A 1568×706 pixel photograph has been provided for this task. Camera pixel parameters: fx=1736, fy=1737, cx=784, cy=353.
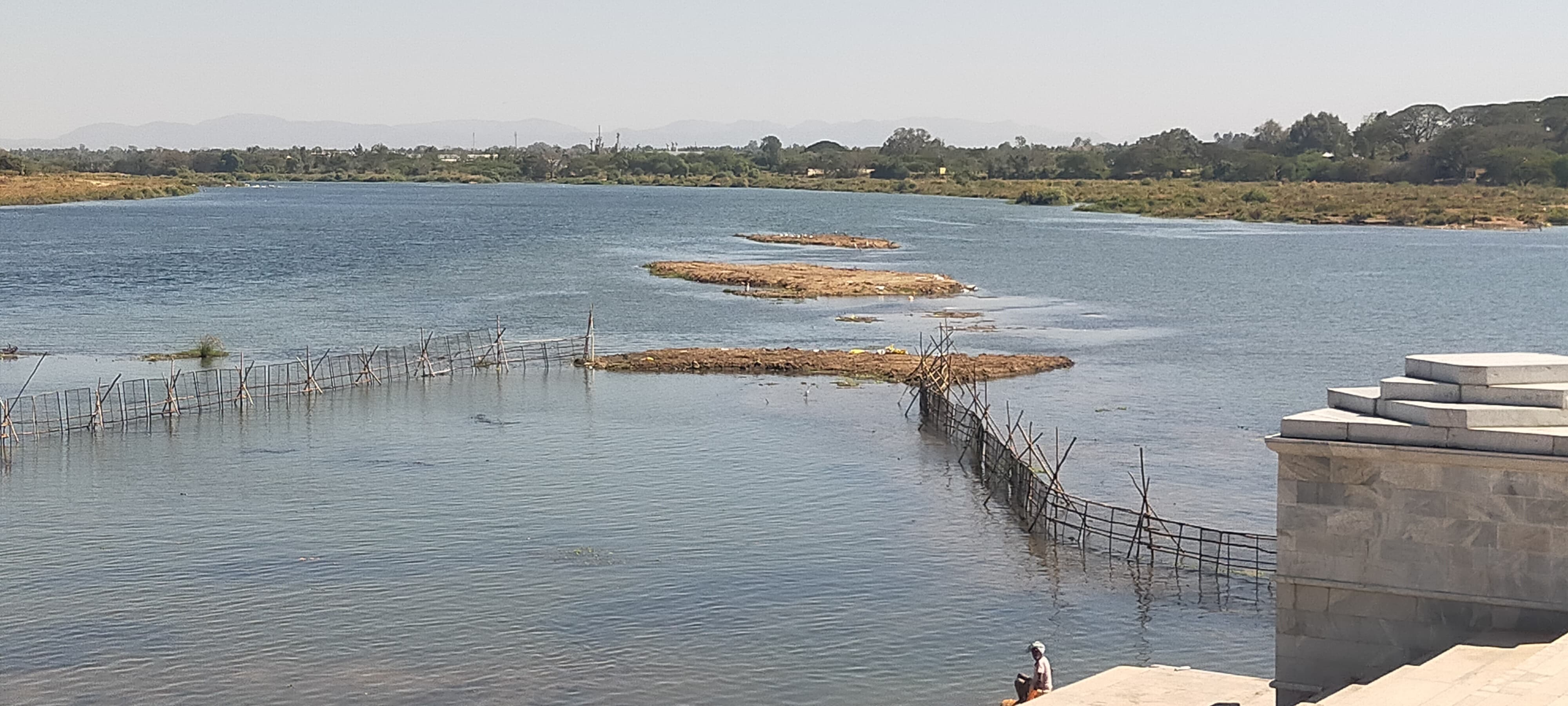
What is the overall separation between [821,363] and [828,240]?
6756 cm

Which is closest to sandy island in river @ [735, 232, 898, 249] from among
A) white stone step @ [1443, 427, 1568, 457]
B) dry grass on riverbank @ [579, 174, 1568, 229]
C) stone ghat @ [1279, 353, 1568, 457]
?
dry grass on riverbank @ [579, 174, 1568, 229]

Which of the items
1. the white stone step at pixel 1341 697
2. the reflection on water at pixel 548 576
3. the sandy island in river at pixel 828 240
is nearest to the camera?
the white stone step at pixel 1341 697

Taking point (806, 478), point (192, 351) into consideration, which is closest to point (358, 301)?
Result: point (192, 351)

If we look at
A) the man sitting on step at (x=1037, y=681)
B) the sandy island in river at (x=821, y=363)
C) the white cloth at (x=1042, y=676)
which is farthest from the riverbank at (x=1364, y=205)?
the white cloth at (x=1042, y=676)

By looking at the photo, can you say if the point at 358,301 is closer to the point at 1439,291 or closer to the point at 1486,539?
the point at 1439,291

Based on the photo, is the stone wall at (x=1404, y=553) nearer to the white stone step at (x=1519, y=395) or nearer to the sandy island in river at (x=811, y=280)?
the white stone step at (x=1519, y=395)

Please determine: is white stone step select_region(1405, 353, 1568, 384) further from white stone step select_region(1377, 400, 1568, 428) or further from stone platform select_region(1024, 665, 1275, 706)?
stone platform select_region(1024, 665, 1275, 706)

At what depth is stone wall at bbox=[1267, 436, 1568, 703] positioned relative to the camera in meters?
18.1

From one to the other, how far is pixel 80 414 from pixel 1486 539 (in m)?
39.4

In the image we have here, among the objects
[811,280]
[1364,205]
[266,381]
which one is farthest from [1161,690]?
[1364,205]

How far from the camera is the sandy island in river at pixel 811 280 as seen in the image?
84.5 m

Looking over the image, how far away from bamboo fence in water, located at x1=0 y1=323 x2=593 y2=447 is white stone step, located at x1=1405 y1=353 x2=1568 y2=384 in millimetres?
36360

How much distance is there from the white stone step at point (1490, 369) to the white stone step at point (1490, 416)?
1.12 ft

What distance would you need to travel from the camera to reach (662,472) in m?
41.6
